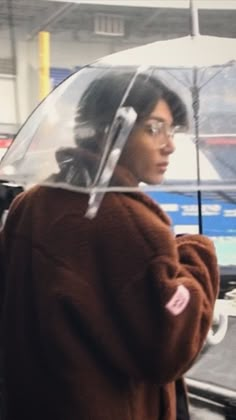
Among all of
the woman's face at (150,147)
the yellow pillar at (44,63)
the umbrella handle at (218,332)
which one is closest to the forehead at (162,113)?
the woman's face at (150,147)

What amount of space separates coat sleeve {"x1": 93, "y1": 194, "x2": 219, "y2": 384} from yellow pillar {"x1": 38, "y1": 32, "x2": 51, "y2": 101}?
32.6 inches

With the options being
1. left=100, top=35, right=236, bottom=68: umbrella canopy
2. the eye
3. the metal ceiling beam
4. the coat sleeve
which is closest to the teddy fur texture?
the coat sleeve

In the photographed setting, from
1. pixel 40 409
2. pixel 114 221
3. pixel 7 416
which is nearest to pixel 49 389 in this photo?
pixel 40 409

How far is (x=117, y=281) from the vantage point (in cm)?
115

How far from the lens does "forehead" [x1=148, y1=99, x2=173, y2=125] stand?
3.82 ft

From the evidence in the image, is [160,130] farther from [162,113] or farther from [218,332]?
[218,332]

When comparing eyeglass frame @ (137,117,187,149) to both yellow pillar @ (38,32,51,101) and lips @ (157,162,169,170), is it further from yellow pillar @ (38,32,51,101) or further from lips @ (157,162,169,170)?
yellow pillar @ (38,32,51,101)

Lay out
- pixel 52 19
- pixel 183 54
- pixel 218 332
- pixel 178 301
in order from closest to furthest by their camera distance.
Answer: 1. pixel 178 301
2. pixel 183 54
3. pixel 218 332
4. pixel 52 19

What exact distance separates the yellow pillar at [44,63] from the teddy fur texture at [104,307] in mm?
675

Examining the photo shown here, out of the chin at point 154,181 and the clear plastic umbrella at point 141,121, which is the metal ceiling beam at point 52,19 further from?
the chin at point 154,181

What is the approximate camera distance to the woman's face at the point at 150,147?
1165mm

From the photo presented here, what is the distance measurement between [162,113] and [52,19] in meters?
0.80

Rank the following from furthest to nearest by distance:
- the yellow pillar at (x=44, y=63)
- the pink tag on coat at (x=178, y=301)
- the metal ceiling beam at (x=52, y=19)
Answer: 1. the yellow pillar at (x=44, y=63)
2. the metal ceiling beam at (x=52, y=19)
3. the pink tag on coat at (x=178, y=301)

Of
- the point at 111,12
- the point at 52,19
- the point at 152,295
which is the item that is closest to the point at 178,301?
the point at 152,295
